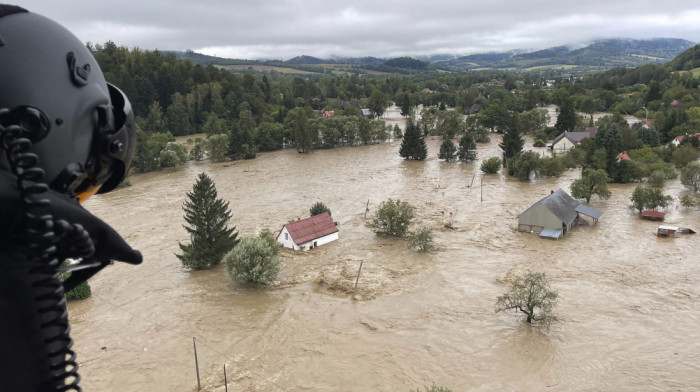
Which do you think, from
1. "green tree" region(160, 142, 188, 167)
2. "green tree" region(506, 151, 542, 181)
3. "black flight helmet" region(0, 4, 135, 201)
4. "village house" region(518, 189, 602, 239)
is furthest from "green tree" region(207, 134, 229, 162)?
"black flight helmet" region(0, 4, 135, 201)

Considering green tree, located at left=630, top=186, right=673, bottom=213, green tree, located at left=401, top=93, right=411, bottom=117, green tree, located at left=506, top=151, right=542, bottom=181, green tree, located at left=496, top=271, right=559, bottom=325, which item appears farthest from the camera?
green tree, located at left=401, top=93, right=411, bottom=117

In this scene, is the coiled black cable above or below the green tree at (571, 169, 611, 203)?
above

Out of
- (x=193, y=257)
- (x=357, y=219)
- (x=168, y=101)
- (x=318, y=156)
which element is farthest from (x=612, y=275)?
(x=168, y=101)

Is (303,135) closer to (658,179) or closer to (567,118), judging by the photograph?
(567,118)

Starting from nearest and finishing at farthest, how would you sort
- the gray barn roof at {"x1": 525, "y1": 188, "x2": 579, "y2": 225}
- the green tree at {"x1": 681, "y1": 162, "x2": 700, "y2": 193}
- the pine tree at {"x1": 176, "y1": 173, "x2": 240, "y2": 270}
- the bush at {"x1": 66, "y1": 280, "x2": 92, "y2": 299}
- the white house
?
1. the bush at {"x1": 66, "y1": 280, "x2": 92, "y2": 299}
2. the pine tree at {"x1": 176, "y1": 173, "x2": 240, "y2": 270}
3. the white house
4. the gray barn roof at {"x1": 525, "y1": 188, "x2": 579, "y2": 225}
5. the green tree at {"x1": 681, "y1": 162, "x2": 700, "y2": 193}

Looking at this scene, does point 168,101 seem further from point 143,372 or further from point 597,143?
point 143,372

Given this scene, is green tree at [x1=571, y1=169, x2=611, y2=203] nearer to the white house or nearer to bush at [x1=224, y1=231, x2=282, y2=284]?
the white house

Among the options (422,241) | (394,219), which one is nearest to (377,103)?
(394,219)

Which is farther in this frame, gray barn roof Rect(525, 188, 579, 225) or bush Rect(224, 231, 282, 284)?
gray barn roof Rect(525, 188, 579, 225)
